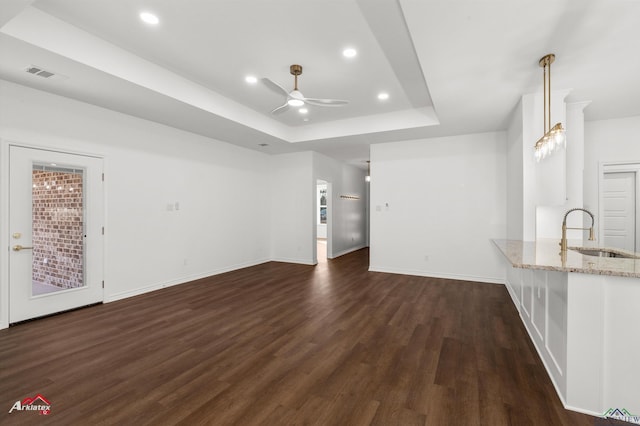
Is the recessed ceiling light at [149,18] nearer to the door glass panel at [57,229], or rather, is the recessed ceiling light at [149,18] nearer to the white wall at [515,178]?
the door glass panel at [57,229]

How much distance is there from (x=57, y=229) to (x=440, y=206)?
6413mm

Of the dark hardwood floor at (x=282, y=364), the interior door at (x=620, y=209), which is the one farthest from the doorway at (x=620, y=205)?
the dark hardwood floor at (x=282, y=364)

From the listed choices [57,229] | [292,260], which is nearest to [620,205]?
[292,260]

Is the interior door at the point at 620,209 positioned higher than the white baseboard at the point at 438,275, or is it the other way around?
the interior door at the point at 620,209

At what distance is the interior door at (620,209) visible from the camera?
4.79 meters

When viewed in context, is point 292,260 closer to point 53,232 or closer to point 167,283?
point 167,283

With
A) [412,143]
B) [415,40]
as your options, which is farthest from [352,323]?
[412,143]

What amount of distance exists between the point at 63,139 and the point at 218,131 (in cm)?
229

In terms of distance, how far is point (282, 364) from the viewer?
263 centimetres

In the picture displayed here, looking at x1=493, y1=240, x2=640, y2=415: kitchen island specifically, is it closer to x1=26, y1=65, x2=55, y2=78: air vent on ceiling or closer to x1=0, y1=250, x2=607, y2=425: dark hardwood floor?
x1=0, y1=250, x2=607, y2=425: dark hardwood floor

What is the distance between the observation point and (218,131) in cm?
546

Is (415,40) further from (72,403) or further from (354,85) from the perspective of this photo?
(72,403)

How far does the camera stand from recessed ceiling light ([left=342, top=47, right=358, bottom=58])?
322 centimetres

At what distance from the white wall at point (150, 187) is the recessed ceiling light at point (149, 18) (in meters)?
2.12
